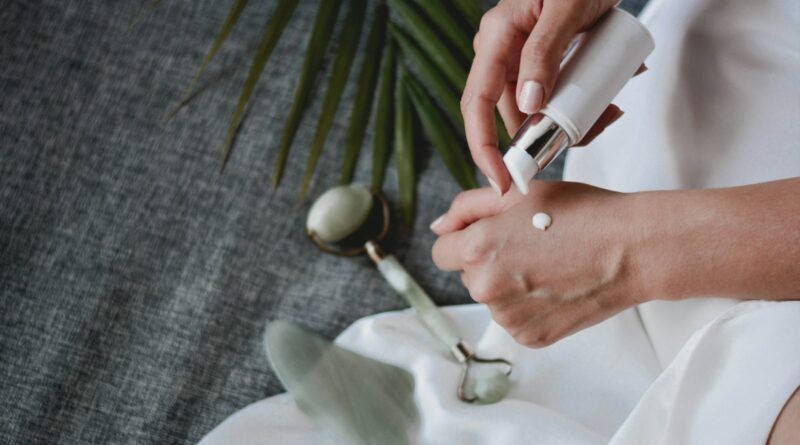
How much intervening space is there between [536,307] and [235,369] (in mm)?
380

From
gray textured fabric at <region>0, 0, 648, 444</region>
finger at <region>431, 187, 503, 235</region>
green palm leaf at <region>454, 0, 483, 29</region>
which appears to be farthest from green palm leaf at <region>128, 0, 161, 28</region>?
finger at <region>431, 187, 503, 235</region>

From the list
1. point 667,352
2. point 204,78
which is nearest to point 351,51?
point 204,78

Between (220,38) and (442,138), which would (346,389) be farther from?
(220,38)

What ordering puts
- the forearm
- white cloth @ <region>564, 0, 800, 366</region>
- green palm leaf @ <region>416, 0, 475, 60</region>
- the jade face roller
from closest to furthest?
1. the forearm
2. white cloth @ <region>564, 0, 800, 366</region>
3. the jade face roller
4. green palm leaf @ <region>416, 0, 475, 60</region>

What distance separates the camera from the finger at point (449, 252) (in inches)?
27.8

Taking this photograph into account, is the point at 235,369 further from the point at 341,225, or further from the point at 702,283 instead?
the point at 702,283

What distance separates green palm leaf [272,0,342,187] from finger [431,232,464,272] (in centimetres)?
26

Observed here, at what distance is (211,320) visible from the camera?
844 millimetres

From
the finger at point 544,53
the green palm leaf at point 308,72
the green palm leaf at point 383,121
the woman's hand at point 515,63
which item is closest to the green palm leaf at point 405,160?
the green palm leaf at point 383,121

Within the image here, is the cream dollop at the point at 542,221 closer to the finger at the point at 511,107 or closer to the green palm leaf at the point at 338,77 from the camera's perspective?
the finger at the point at 511,107

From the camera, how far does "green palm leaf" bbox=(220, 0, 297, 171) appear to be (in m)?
0.89

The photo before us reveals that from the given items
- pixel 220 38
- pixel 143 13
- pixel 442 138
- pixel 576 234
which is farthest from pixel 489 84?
pixel 143 13

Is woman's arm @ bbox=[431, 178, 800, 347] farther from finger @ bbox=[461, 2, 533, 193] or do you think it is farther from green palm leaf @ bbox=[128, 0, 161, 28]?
green palm leaf @ bbox=[128, 0, 161, 28]

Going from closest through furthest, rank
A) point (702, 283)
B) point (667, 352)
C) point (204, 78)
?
point (702, 283) < point (667, 352) < point (204, 78)
